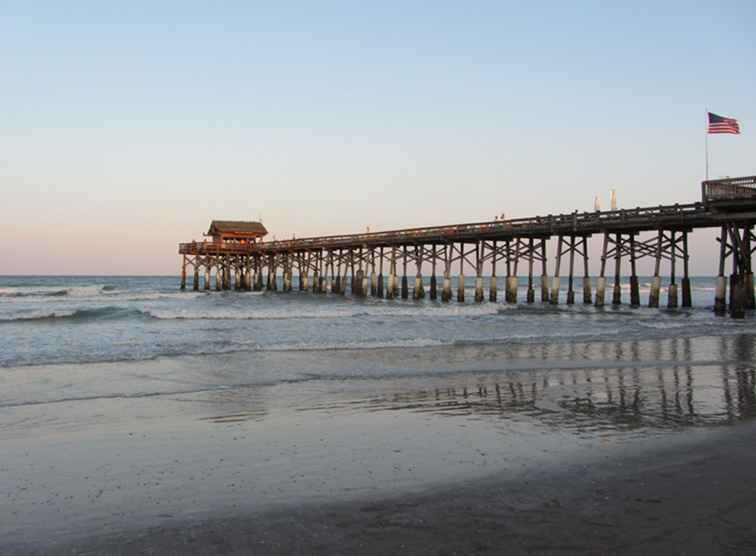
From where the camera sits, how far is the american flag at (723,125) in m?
25.7

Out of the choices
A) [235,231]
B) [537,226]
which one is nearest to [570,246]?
[537,226]

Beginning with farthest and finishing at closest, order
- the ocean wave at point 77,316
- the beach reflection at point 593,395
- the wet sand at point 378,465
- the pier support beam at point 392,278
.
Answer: the pier support beam at point 392,278
the ocean wave at point 77,316
the beach reflection at point 593,395
the wet sand at point 378,465

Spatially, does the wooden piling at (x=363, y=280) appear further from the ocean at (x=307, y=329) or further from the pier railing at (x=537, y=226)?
the ocean at (x=307, y=329)

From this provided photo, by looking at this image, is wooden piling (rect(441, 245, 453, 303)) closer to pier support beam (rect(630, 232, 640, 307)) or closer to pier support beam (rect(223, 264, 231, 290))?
pier support beam (rect(630, 232, 640, 307))

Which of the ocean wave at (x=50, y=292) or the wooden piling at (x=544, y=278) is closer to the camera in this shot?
the wooden piling at (x=544, y=278)

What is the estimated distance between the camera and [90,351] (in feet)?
51.5

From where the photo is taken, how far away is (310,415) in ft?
27.6

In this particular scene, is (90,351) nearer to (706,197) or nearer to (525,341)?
(525,341)

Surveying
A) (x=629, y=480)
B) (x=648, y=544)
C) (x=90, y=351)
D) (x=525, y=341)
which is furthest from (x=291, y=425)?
(x=525, y=341)

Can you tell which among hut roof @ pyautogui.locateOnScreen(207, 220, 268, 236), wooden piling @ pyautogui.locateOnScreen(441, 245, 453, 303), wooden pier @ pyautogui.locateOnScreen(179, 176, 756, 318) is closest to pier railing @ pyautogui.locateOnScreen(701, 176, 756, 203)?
wooden pier @ pyautogui.locateOnScreen(179, 176, 756, 318)

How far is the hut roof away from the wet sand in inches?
2112

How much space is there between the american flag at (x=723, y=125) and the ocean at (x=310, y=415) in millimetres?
10556

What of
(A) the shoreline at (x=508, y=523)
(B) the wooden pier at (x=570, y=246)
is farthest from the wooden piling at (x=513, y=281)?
(A) the shoreline at (x=508, y=523)

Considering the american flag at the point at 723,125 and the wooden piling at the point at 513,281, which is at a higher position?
the american flag at the point at 723,125
